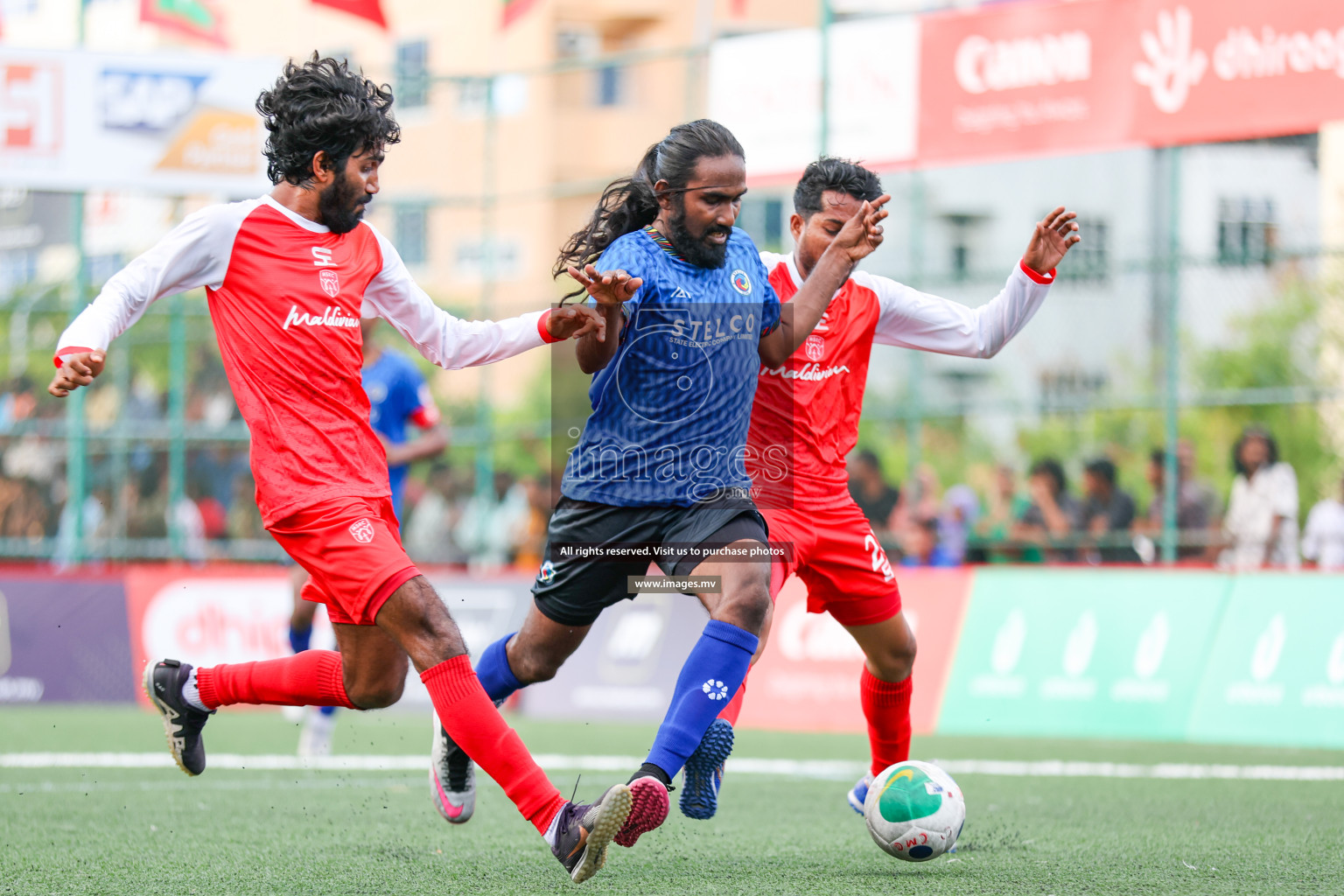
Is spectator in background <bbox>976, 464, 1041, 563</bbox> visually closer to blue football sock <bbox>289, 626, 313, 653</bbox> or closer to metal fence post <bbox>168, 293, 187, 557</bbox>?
blue football sock <bbox>289, 626, 313, 653</bbox>

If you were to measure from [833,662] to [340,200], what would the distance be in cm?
725

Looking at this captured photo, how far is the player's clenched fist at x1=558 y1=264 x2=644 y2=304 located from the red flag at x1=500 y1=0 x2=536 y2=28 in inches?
418

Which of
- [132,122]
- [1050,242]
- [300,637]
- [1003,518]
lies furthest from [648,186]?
[132,122]

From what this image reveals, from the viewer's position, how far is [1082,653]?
10.8 m

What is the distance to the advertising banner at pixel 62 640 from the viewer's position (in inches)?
533

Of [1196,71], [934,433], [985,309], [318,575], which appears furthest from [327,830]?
[934,433]

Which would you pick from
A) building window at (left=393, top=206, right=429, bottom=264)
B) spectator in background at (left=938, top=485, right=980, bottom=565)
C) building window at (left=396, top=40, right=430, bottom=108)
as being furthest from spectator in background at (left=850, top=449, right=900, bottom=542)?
building window at (left=393, top=206, right=429, bottom=264)

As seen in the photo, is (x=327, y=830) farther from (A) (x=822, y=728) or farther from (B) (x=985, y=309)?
(A) (x=822, y=728)

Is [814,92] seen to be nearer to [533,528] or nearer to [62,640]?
[533,528]

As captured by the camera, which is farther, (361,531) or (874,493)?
(874,493)

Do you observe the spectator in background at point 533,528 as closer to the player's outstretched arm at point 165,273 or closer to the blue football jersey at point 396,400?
the blue football jersey at point 396,400

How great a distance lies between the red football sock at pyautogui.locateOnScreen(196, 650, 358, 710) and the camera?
543cm

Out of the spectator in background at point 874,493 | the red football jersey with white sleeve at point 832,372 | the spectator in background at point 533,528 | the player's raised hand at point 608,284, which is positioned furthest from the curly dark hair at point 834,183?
the spectator in background at point 533,528

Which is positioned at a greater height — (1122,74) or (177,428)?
(1122,74)
